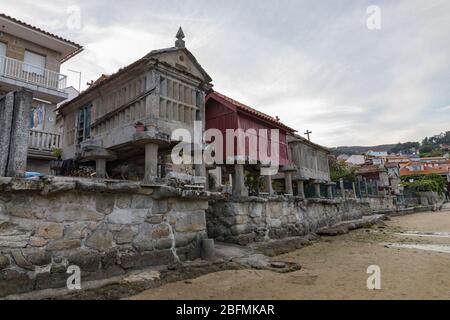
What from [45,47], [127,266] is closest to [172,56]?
[127,266]

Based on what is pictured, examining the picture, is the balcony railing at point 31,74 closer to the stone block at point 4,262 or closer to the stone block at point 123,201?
the stone block at point 123,201

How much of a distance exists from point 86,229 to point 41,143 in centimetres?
1072

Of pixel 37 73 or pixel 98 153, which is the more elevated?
pixel 37 73

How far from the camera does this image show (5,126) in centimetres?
384

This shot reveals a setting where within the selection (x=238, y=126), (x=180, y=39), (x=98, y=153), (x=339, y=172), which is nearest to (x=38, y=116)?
(x=98, y=153)

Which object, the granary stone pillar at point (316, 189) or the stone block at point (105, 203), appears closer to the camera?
the stone block at point (105, 203)

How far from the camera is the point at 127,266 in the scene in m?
4.63

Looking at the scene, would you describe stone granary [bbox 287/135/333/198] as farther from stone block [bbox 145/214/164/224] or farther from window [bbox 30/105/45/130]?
window [bbox 30/105/45/130]

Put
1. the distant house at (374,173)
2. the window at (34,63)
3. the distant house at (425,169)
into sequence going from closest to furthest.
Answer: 1. the window at (34,63)
2. the distant house at (374,173)
3. the distant house at (425,169)

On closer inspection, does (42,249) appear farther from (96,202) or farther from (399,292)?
(399,292)

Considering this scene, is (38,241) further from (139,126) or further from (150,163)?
(139,126)

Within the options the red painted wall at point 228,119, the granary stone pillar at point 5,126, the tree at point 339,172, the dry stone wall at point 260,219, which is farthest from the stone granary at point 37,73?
the tree at point 339,172

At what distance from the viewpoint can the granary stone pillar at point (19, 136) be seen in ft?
12.2

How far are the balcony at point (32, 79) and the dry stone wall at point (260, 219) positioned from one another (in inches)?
435
